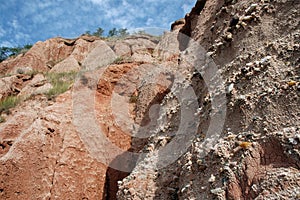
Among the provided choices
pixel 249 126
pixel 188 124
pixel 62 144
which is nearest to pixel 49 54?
pixel 62 144

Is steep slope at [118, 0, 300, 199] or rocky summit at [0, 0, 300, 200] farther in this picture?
rocky summit at [0, 0, 300, 200]

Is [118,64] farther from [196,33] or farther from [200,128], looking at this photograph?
[200,128]

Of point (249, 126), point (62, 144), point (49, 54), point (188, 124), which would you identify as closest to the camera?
point (249, 126)

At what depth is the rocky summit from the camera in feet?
9.48

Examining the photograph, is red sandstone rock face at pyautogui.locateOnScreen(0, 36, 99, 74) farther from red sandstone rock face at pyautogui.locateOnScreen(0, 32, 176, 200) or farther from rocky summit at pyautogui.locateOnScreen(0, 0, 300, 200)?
rocky summit at pyautogui.locateOnScreen(0, 0, 300, 200)

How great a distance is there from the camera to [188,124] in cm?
444

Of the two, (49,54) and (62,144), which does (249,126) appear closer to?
(62,144)

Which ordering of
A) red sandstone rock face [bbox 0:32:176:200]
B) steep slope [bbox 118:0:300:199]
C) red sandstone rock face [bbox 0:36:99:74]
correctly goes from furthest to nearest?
red sandstone rock face [bbox 0:36:99:74] < red sandstone rock face [bbox 0:32:176:200] < steep slope [bbox 118:0:300:199]

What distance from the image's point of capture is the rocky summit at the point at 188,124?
2.89 meters

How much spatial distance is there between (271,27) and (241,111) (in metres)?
1.49

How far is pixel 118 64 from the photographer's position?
10453 millimetres

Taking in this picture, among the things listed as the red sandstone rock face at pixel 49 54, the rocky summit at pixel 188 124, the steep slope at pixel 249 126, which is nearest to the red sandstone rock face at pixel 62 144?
the rocky summit at pixel 188 124

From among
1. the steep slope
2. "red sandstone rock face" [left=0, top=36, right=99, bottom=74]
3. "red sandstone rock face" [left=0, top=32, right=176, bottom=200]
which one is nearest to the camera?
the steep slope

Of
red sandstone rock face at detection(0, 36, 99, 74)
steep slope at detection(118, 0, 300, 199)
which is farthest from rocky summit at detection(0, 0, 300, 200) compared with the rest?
red sandstone rock face at detection(0, 36, 99, 74)
